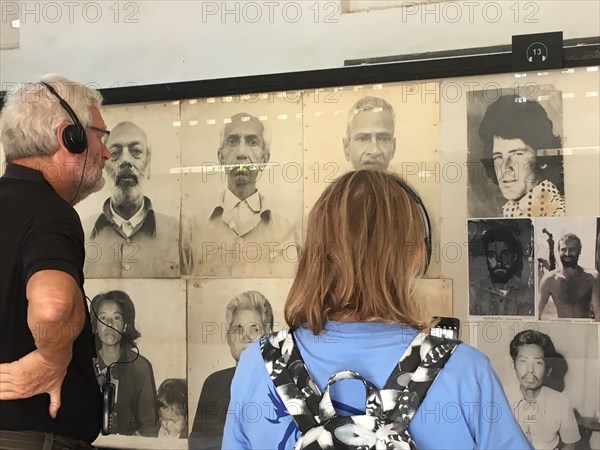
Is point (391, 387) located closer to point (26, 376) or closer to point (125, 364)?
point (26, 376)

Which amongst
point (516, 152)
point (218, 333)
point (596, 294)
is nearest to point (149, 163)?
point (218, 333)

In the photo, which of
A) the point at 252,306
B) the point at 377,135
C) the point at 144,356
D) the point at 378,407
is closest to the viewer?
the point at 378,407

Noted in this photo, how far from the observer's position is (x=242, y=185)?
225 cm

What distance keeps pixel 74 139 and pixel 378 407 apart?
983 mm

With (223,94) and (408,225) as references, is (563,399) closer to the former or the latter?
(408,225)

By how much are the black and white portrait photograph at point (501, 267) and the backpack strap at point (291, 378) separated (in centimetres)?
92

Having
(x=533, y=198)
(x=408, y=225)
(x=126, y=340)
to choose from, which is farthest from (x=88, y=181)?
(x=533, y=198)

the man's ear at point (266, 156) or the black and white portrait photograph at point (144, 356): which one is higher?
the man's ear at point (266, 156)

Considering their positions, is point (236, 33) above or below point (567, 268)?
above

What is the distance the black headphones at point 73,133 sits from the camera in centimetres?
166

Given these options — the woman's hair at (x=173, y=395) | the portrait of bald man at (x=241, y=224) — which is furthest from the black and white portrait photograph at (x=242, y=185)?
the woman's hair at (x=173, y=395)

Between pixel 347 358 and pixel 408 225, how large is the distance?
0.24 metres

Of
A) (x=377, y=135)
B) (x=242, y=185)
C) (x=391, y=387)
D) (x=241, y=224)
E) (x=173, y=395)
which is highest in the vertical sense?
(x=377, y=135)

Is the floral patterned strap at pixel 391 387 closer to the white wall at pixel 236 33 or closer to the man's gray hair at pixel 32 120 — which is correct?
the man's gray hair at pixel 32 120
